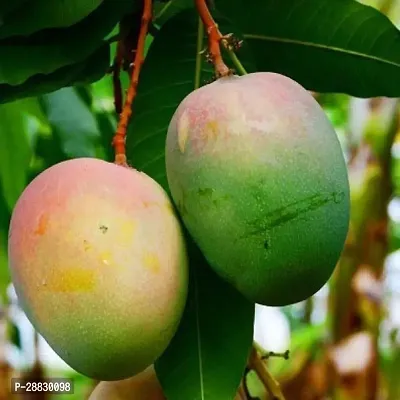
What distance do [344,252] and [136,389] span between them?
0.69 meters

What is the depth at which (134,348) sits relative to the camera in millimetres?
466

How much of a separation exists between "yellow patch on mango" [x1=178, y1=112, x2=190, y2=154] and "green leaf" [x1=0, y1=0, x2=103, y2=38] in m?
0.12

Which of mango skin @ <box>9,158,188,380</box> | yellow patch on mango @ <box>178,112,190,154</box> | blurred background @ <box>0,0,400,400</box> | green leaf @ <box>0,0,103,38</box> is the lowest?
blurred background @ <box>0,0,400,400</box>

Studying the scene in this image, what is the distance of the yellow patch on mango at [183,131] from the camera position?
0.50 metres

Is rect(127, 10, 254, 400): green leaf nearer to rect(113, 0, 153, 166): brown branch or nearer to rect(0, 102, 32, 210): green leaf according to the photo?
rect(113, 0, 153, 166): brown branch

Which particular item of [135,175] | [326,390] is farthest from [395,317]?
[135,175]

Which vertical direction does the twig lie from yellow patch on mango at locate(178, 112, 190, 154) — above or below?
below

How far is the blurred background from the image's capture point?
964mm

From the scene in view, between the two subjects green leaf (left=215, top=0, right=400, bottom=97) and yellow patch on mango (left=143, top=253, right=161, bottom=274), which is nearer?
yellow patch on mango (left=143, top=253, right=161, bottom=274)

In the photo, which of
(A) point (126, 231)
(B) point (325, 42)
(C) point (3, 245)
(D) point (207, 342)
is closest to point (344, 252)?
(C) point (3, 245)

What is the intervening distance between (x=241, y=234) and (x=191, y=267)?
10cm

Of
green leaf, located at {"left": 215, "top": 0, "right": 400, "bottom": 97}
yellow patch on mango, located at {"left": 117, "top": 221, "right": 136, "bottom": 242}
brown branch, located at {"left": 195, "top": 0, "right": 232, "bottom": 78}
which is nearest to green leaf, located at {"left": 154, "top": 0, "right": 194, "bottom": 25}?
green leaf, located at {"left": 215, "top": 0, "right": 400, "bottom": 97}

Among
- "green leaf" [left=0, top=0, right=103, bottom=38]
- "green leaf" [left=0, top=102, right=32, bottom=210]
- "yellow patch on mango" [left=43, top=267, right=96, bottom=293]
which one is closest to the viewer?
"yellow patch on mango" [left=43, top=267, right=96, bottom=293]

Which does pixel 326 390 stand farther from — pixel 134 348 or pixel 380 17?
pixel 134 348
